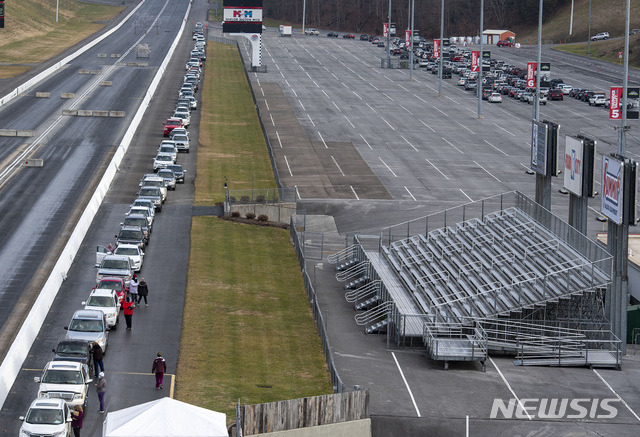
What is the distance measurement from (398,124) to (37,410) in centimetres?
7160

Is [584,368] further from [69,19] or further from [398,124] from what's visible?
[69,19]

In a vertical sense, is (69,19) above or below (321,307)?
above

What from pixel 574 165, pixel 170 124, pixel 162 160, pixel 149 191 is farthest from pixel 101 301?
pixel 170 124

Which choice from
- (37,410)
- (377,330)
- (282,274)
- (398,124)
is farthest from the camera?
(398,124)

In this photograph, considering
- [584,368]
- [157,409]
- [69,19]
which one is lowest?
[584,368]

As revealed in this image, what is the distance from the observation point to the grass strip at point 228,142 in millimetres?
68438

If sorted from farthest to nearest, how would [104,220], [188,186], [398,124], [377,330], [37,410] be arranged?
[398,124], [188,186], [104,220], [377,330], [37,410]

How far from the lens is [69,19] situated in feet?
609

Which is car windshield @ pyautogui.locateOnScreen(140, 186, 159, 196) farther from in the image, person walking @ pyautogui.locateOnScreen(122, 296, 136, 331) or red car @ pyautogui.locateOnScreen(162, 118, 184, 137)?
red car @ pyautogui.locateOnScreen(162, 118, 184, 137)

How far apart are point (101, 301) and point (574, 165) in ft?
62.5

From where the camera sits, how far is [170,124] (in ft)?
273

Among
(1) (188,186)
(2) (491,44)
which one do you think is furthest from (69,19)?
(1) (188,186)

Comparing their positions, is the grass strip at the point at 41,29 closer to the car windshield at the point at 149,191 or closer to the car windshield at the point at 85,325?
the car windshield at the point at 149,191

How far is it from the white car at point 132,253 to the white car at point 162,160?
22.0 meters
